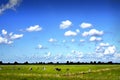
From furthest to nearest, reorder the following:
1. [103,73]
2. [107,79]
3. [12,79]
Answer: [103,73]
[107,79]
[12,79]

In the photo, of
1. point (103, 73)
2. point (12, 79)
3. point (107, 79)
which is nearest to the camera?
point (12, 79)

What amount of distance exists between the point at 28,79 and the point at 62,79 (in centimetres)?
571

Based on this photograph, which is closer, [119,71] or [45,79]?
[45,79]

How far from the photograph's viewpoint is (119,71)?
63250 mm

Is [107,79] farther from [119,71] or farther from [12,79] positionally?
[12,79]

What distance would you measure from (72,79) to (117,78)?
10.3 meters

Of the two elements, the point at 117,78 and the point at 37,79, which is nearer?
the point at 37,79

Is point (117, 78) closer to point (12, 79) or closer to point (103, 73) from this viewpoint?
point (103, 73)

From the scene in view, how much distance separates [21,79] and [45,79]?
12.9ft

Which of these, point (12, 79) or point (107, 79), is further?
point (107, 79)

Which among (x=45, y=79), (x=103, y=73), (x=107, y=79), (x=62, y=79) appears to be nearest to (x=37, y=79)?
(x=45, y=79)

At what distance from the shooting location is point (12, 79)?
45094 mm

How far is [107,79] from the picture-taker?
168ft

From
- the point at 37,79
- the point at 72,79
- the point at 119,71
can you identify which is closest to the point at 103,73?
the point at 119,71
